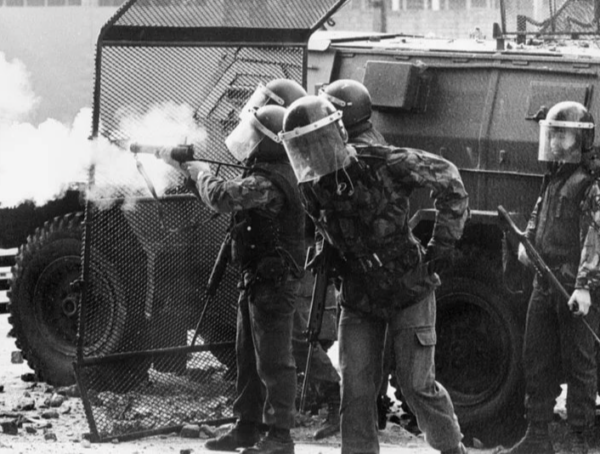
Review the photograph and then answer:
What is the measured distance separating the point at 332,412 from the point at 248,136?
2206 millimetres

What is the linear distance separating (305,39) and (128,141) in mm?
1538

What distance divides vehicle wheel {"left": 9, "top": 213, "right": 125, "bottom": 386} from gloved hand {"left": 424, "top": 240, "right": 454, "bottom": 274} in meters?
4.53

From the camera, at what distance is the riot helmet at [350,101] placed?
24.0ft

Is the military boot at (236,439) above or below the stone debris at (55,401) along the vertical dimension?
above

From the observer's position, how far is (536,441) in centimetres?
854

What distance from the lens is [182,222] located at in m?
8.94

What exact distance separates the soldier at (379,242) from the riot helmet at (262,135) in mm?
981

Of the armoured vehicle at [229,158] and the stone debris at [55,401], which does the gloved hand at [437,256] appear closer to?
the armoured vehicle at [229,158]

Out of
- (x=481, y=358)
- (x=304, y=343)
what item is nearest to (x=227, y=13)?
(x=304, y=343)

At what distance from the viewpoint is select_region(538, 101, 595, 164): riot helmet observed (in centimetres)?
831

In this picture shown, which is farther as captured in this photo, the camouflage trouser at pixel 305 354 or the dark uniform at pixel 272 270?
the camouflage trouser at pixel 305 354

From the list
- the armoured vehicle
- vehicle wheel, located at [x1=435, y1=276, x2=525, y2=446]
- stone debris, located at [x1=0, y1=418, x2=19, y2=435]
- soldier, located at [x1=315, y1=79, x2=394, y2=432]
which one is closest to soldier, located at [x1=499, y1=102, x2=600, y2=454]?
the armoured vehicle

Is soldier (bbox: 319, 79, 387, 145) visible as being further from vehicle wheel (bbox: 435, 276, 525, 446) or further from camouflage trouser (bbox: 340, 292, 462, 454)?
vehicle wheel (bbox: 435, 276, 525, 446)

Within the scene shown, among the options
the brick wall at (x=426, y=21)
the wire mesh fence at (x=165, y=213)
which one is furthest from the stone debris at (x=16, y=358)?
the brick wall at (x=426, y=21)
